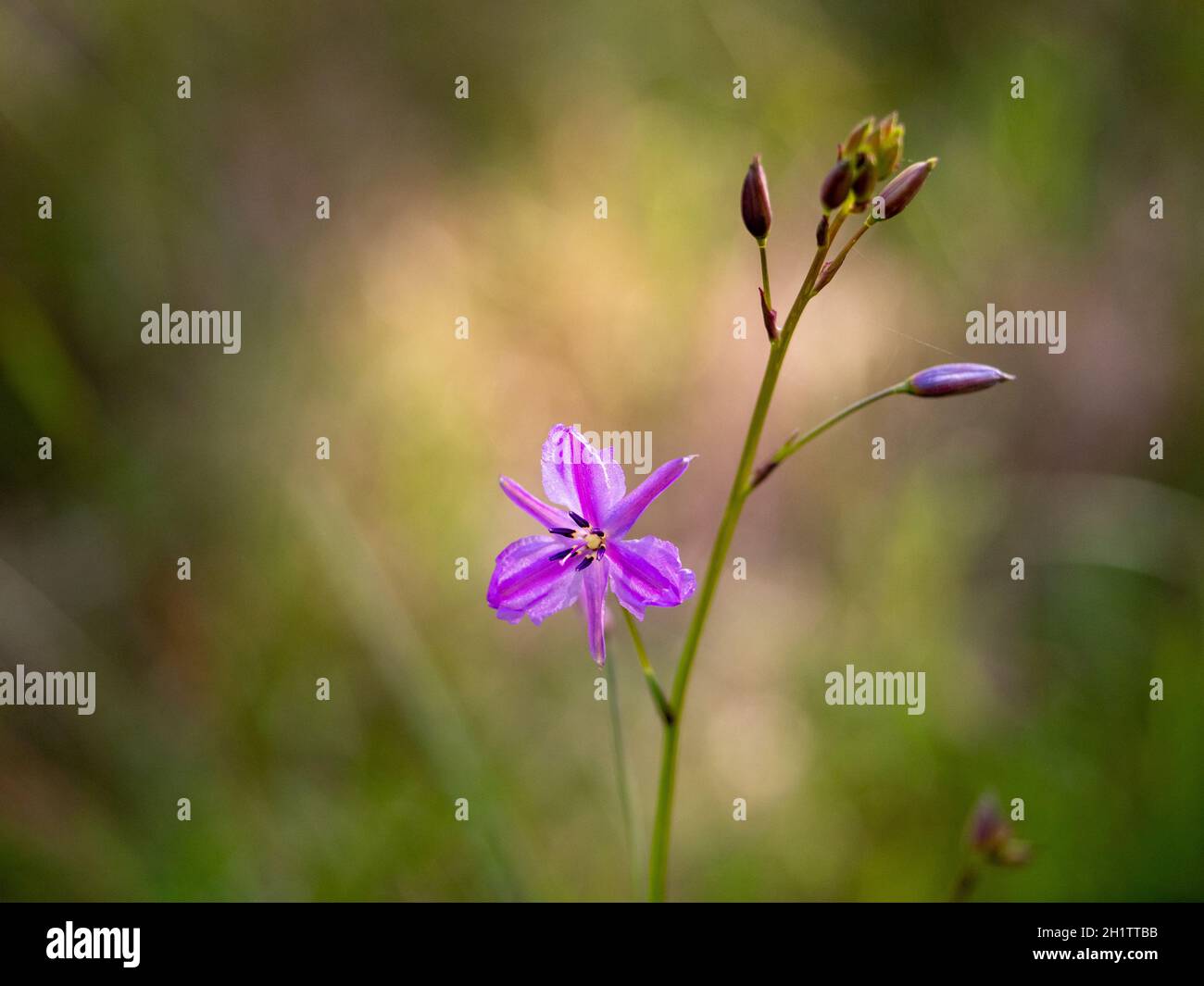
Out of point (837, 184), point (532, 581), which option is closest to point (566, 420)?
point (532, 581)

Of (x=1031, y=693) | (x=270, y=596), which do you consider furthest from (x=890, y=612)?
(x=270, y=596)

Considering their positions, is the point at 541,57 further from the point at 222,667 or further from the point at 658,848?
the point at 658,848

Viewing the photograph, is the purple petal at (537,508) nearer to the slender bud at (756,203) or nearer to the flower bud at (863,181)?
the slender bud at (756,203)

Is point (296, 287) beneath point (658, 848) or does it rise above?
above

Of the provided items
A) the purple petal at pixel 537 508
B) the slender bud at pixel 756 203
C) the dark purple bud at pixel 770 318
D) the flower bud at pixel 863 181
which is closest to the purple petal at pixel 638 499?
the purple petal at pixel 537 508

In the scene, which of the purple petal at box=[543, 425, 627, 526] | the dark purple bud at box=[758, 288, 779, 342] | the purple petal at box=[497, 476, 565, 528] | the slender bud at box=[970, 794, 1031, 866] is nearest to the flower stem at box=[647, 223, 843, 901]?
the dark purple bud at box=[758, 288, 779, 342]

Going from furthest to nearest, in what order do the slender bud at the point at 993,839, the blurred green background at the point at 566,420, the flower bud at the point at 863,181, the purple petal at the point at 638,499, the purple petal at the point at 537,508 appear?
the blurred green background at the point at 566,420
the slender bud at the point at 993,839
the purple petal at the point at 537,508
the purple petal at the point at 638,499
the flower bud at the point at 863,181
